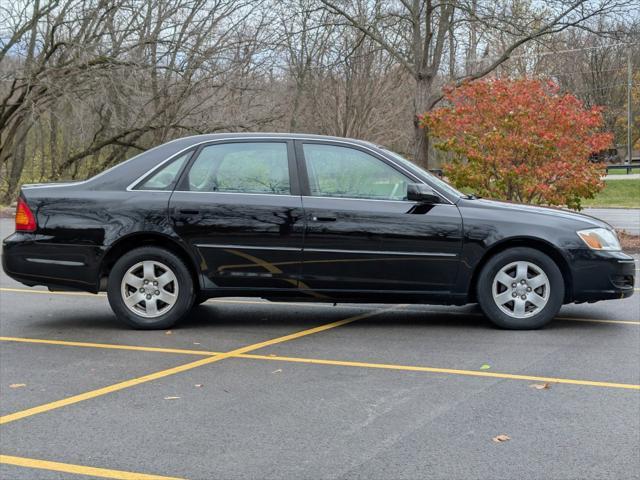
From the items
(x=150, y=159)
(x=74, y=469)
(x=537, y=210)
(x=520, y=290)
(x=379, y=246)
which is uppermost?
(x=150, y=159)

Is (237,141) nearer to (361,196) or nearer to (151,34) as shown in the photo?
(361,196)

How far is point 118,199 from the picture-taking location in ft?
26.4

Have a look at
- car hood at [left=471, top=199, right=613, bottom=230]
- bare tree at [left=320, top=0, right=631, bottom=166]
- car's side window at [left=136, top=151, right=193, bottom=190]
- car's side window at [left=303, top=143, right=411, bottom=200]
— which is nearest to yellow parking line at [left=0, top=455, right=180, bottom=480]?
car's side window at [left=136, top=151, right=193, bottom=190]

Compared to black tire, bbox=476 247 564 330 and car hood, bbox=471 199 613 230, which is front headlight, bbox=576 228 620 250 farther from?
black tire, bbox=476 247 564 330

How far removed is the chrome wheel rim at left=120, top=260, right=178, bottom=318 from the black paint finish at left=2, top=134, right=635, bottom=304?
0.77ft

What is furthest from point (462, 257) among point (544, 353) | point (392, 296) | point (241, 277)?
point (241, 277)

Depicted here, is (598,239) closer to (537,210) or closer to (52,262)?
(537,210)

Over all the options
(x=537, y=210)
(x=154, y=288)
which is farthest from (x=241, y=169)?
(x=537, y=210)

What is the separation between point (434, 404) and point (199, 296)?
3.38 m

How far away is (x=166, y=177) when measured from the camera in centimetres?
815

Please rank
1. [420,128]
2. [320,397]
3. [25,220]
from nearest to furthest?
[320,397]
[25,220]
[420,128]

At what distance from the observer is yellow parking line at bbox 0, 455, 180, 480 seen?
4234 mm

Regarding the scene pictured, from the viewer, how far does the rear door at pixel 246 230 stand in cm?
793

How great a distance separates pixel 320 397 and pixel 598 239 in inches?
141
